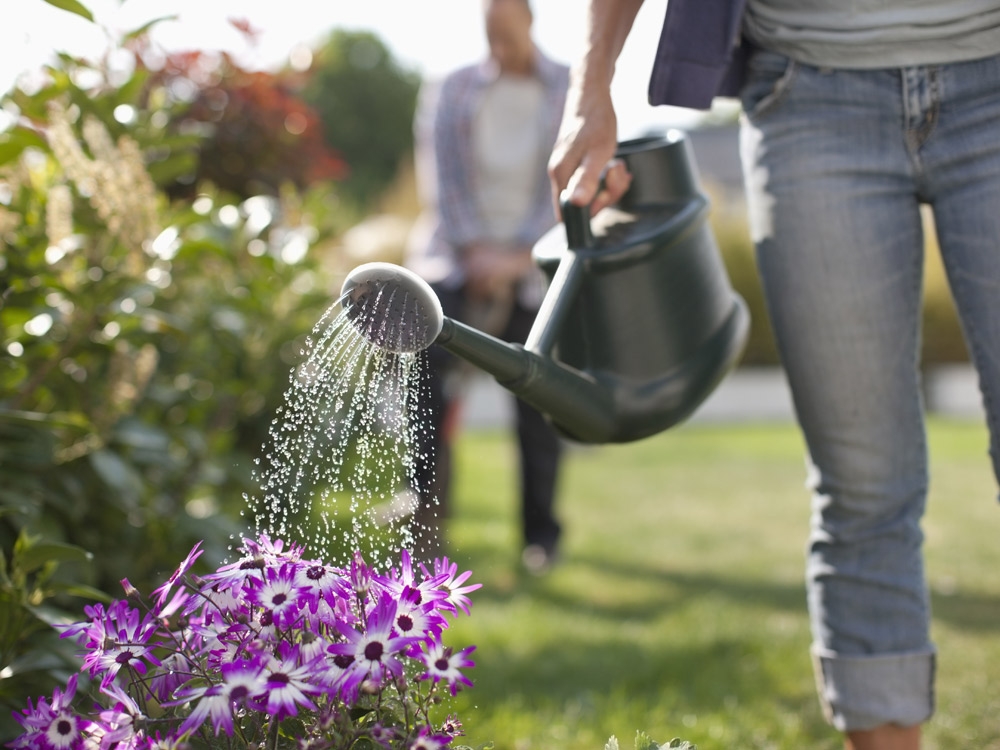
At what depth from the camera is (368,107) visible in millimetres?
34750

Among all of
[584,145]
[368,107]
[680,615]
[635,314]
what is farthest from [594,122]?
[368,107]

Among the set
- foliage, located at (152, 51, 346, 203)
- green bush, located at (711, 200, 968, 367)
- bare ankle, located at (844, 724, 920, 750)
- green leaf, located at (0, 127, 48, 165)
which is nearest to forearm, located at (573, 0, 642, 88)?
green leaf, located at (0, 127, 48, 165)

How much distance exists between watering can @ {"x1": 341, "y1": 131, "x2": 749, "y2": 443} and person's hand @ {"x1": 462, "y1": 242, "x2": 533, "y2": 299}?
5.00 feet

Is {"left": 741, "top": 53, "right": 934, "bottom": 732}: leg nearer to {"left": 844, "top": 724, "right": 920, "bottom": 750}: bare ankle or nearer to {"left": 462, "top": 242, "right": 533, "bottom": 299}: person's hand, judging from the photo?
{"left": 844, "top": 724, "right": 920, "bottom": 750}: bare ankle

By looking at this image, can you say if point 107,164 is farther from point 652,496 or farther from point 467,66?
point 652,496

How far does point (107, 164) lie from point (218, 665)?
3.04 ft

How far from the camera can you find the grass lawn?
1.97m

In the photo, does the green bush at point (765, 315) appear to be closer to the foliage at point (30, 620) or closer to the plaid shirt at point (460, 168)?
the plaid shirt at point (460, 168)

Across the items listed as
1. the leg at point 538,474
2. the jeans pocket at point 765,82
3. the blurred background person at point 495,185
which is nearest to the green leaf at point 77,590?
the jeans pocket at point 765,82

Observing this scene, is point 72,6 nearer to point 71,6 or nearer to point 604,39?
point 71,6

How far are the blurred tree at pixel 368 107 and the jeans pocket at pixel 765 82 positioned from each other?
1246 inches

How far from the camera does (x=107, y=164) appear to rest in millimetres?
1655

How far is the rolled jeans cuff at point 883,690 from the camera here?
1444mm

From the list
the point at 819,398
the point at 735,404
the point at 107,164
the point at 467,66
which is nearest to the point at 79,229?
the point at 107,164
